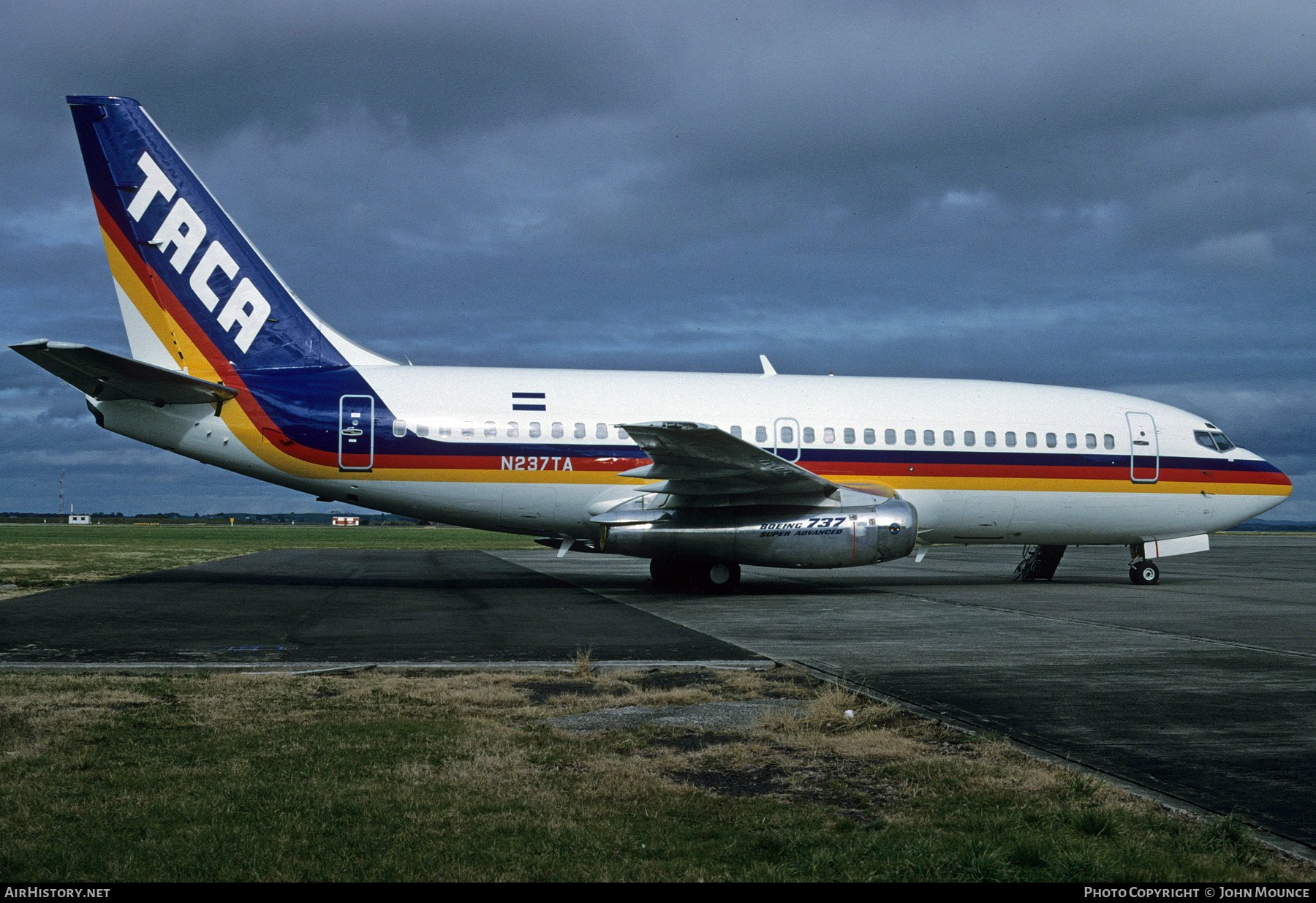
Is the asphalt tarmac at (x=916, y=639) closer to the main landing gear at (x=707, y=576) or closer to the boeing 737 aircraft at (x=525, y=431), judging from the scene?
the main landing gear at (x=707, y=576)

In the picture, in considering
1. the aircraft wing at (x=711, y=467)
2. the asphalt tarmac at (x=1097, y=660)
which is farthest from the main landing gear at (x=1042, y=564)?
the aircraft wing at (x=711, y=467)

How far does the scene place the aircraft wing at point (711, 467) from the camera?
52.0 feet

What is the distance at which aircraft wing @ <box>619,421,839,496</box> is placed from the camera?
15.8 meters

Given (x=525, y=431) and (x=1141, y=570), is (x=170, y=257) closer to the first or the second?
(x=525, y=431)

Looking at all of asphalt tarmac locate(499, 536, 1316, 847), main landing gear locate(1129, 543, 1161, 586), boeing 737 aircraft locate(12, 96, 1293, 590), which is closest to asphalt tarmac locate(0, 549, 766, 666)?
asphalt tarmac locate(499, 536, 1316, 847)

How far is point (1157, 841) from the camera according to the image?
14.1ft

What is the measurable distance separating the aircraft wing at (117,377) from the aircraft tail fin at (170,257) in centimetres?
90

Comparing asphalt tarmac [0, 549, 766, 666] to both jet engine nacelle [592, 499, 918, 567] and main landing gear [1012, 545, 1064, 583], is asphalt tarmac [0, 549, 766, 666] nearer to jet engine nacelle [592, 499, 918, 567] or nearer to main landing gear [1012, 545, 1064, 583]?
jet engine nacelle [592, 499, 918, 567]

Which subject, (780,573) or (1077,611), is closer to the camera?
(1077,611)

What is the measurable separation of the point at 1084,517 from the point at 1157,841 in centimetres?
1776

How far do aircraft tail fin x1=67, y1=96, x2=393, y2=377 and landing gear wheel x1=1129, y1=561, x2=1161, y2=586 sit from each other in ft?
59.5

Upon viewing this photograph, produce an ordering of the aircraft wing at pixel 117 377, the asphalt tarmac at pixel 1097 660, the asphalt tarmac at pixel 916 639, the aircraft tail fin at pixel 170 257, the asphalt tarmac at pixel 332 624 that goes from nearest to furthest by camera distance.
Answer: the asphalt tarmac at pixel 1097 660, the asphalt tarmac at pixel 916 639, the asphalt tarmac at pixel 332 624, the aircraft wing at pixel 117 377, the aircraft tail fin at pixel 170 257

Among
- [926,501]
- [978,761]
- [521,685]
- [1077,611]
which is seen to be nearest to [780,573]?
[926,501]
